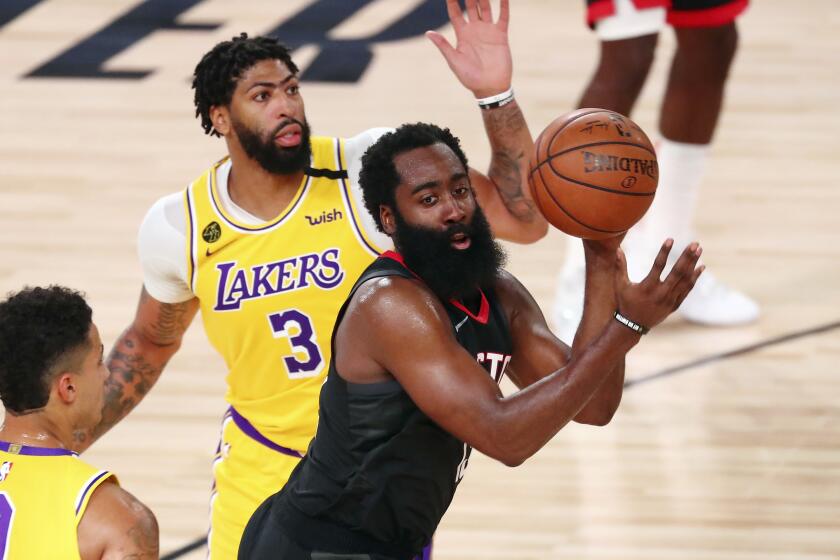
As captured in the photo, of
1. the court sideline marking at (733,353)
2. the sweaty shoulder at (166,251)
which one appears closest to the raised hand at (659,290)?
the sweaty shoulder at (166,251)

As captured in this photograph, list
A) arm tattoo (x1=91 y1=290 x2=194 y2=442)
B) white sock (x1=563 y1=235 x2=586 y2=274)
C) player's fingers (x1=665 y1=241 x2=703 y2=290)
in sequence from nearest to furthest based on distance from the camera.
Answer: player's fingers (x1=665 y1=241 x2=703 y2=290) → arm tattoo (x1=91 y1=290 x2=194 y2=442) → white sock (x1=563 y1=235 x2=586 y2=274)

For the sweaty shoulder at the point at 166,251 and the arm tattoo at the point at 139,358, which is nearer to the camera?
the sweaty shoulder at the point at 166,251

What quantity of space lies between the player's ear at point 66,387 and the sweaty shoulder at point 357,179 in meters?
1.06

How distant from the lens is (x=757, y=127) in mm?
8969

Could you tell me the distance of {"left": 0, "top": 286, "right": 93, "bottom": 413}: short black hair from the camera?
296 cm

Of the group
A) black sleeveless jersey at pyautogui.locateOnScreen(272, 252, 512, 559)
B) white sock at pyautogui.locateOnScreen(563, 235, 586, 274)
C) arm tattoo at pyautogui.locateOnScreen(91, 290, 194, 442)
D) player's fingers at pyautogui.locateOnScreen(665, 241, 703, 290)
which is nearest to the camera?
player's fingers at pyautogui.locateOnScreen(665, 241, 703, 290)

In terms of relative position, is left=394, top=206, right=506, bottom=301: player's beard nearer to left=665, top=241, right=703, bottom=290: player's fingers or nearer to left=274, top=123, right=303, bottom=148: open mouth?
left=665, top=241, right=703, bottom=290: player's fingers

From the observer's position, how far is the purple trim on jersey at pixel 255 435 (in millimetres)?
4000

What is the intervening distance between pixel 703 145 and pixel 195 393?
2481mm

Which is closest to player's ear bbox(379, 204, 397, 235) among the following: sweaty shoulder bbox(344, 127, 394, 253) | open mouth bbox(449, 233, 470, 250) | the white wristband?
open mouth bbox(449, 233, 470, 250)

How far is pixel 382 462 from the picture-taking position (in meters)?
3.19

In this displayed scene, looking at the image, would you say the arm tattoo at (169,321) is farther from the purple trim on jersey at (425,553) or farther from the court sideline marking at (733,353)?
the court sideline marking at (733,353)

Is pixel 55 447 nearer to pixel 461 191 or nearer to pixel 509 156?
pixel 461 191

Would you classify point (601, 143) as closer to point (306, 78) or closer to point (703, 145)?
point (703, 145)
